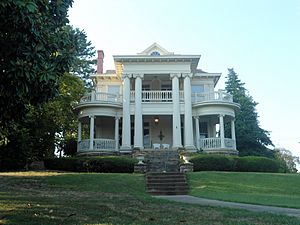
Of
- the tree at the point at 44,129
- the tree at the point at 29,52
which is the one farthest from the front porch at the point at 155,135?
the tree at the point at 29,52

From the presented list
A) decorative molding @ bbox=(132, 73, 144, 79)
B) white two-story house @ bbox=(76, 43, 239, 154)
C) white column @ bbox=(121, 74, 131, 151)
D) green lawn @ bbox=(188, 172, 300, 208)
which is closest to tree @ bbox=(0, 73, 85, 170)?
white two-story house @ bbox=(76, 43, 239, 154)

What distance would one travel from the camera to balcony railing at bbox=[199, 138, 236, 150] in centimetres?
2700

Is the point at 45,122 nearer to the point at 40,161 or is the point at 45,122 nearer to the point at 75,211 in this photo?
the point at 40,161

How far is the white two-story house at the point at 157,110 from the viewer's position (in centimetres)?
2738

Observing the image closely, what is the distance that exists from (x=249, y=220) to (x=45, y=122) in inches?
869

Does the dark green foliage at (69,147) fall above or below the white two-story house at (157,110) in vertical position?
below

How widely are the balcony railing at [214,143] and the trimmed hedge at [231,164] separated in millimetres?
3204

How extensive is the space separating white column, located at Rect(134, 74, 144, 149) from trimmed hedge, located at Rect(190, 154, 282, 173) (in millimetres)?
5833

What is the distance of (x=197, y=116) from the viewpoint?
28.4 metres

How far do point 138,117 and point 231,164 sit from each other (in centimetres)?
833

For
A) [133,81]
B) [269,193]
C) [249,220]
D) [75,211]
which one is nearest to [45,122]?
[133,81]

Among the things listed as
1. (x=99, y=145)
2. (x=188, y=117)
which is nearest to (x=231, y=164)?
(x=188, y=117)

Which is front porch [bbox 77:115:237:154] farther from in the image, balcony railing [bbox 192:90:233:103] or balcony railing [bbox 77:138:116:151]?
balcony railing [bbox 192:90:233:103]

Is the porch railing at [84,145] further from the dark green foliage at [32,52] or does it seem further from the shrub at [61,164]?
the dark green foliage at [32,52]
